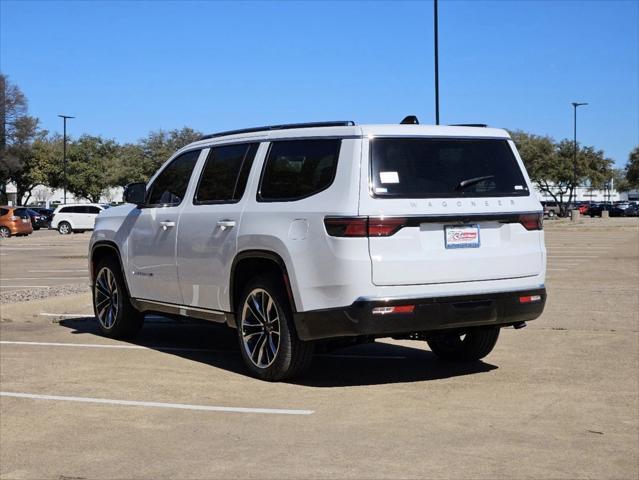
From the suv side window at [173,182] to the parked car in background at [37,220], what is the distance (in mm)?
54352

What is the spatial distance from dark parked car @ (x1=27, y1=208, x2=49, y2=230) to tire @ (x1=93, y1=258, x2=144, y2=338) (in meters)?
53.3

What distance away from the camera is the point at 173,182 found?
348 inches

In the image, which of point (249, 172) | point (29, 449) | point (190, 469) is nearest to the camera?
point (190, 469)

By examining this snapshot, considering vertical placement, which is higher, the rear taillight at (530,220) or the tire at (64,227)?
the rear taillight at (530,220)

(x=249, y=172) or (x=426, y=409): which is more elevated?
(x=249, y=172)

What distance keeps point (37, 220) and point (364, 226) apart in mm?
58534

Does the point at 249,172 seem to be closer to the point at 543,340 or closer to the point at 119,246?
the point at 119,246

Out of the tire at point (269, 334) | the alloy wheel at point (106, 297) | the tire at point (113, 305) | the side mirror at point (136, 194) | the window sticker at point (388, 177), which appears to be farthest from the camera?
the alloy wheel at point (106, 297)

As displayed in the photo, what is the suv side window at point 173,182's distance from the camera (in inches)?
339

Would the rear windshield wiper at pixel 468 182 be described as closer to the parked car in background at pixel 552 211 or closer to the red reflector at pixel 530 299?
the red reflector at pixel 530 299

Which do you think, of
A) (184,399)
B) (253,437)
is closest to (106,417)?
(184,399)

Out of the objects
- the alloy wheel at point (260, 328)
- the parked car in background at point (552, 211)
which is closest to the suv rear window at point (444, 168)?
the alloy wheel at point (260, 328)

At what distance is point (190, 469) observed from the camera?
16.7 feet

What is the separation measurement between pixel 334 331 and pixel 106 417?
171 centimetres
